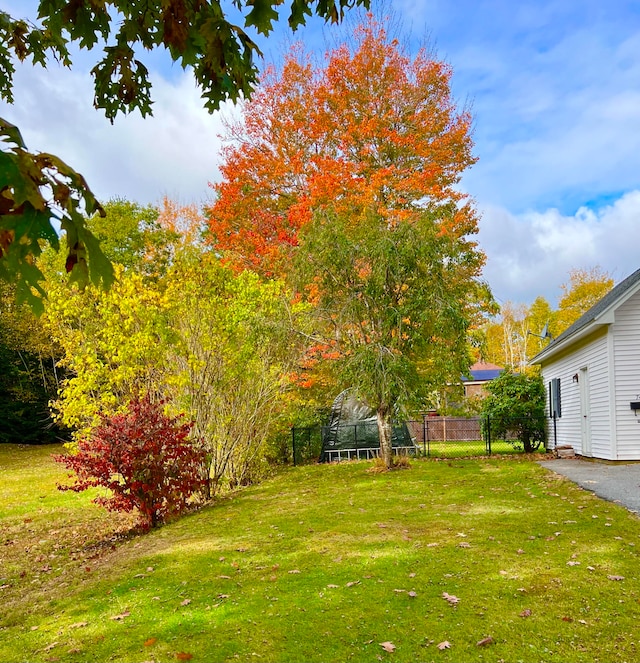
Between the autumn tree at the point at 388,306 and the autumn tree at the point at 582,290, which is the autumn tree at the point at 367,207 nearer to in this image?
the autumn tree at the point at 388,306

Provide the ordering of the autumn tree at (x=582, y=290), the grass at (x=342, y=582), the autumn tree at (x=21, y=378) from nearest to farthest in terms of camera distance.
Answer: the grass at (x=342, y=582), the autumn tree at (x=21, y=378), the autumn tree at (x=582, y=290)

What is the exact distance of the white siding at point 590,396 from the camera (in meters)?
11.7

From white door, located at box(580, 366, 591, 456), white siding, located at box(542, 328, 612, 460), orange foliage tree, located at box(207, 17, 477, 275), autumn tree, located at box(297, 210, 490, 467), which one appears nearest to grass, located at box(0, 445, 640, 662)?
autumn tree, located at box(297, 210, 490, 467)

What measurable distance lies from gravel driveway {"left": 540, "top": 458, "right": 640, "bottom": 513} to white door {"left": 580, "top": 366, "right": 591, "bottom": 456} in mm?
541

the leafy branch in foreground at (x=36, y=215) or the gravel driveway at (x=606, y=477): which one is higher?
the leafy branch in foreground at (x=36, y=215)

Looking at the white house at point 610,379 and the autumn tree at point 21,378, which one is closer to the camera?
the white house at point 610,379

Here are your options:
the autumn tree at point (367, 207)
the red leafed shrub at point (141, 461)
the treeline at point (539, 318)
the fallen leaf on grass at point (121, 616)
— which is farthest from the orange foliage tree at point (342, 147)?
the fallen leaf on grass at point (121, 616)

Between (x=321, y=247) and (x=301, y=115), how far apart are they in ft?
31.4

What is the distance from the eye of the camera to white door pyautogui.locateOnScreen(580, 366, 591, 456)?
42.4 ft

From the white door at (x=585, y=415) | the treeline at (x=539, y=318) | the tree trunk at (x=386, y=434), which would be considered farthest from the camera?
the treeline at (x=539, y=318)

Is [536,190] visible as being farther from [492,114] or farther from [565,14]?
[565,14]

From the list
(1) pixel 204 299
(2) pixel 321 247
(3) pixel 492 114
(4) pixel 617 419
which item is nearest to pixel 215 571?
(1) pixel 204 299

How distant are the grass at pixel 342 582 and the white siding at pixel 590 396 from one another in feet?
13.1

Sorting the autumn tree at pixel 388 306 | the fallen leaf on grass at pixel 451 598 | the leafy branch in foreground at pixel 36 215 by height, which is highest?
the autumn tree at pixel 388 306
